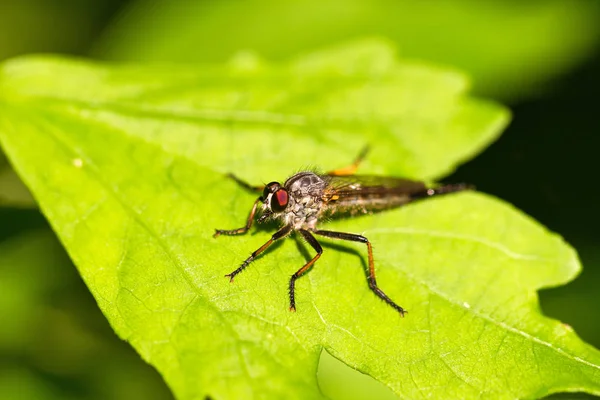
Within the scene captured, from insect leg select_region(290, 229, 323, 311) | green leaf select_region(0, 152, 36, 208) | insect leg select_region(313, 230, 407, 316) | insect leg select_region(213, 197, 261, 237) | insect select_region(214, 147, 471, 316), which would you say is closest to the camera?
insect leg select_region(290, 229, 323, 311)

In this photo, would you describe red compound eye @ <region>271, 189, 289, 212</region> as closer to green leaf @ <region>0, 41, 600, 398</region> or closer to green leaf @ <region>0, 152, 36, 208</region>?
green leaf @ <region>0, 41, 600, 398</region>

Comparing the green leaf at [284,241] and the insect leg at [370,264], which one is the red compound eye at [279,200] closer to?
the green leaf at [284,241]

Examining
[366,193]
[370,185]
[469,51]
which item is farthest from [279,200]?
[469,51]

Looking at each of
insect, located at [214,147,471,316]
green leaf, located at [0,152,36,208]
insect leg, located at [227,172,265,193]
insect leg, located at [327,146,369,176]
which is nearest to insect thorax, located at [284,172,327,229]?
insect, located at [214,147,471,316]

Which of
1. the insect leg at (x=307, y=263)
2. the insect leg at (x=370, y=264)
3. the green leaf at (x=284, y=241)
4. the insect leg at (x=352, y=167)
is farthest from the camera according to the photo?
the insect leg at (x=352, y=167)

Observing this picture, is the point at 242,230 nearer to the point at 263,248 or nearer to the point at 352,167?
the point at 263,248

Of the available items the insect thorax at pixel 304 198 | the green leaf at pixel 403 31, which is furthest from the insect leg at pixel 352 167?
the green leaf at pixel 403 31
